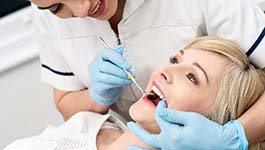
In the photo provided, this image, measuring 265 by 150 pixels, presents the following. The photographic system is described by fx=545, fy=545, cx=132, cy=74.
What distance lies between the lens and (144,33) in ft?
5.53

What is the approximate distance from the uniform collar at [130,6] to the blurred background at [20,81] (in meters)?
0.69

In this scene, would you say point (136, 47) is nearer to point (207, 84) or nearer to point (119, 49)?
point (119, 49)

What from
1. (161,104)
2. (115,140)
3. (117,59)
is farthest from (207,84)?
(115,140)

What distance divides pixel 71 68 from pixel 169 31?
36 centimetres

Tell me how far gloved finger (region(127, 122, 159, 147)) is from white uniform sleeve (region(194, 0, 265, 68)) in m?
0.38

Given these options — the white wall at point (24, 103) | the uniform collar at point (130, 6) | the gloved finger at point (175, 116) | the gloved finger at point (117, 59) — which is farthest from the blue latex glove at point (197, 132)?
the white wall at point (24, 103)

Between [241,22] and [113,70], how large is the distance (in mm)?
393

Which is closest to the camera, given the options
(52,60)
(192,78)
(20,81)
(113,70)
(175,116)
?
(175,116)

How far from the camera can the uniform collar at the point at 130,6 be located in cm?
163

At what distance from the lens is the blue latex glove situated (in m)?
1.39

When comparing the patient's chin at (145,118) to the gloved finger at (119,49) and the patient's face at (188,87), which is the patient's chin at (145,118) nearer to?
the patient's face at (188,87)

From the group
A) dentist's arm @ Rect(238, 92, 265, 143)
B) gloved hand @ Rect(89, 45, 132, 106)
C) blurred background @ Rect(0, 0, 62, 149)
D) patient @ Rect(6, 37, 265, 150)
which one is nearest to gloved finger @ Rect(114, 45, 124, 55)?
gloved hand @ Rect(89, 45, 132, 106)

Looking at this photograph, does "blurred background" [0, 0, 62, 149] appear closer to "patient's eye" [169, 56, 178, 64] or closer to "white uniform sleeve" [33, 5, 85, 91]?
"white uniform sleeve" [33, 5, 85, 91]

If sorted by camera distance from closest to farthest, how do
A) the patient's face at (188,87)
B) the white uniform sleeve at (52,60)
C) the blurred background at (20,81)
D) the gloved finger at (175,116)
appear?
the gloved finger at (175,116) < the patient's face at (188,87) < the white uniform sleeve at (52,60) < the blurred background at (20,81)
